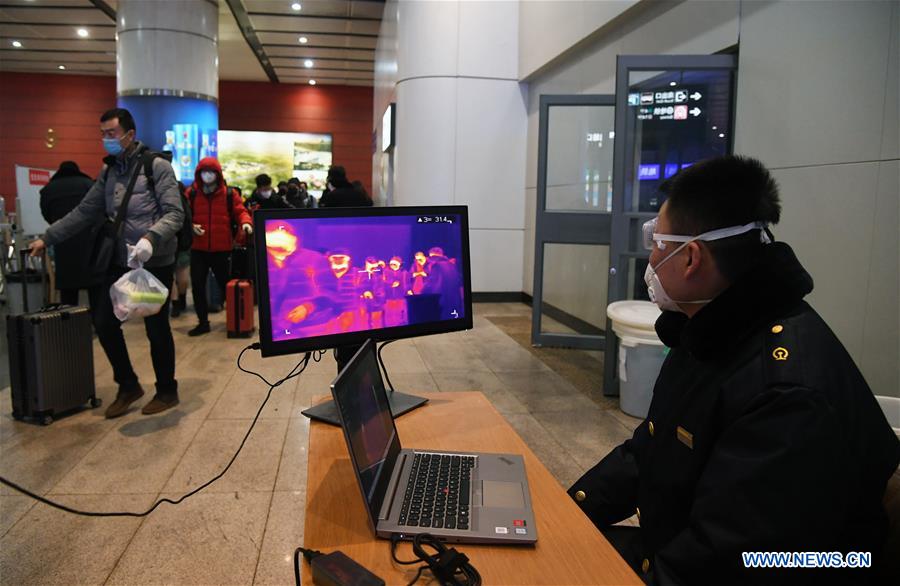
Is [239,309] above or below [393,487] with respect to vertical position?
below

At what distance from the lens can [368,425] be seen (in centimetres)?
119

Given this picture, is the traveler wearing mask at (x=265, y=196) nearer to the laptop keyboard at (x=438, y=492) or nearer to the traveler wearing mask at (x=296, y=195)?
the traveler wearing mask at (x=296, y=195)

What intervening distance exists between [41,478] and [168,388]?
1.04m

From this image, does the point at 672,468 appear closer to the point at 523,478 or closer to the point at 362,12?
the point at 523,478

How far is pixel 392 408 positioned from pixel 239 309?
4590mm

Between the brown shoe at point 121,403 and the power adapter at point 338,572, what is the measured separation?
3162mm

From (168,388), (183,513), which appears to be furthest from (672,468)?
(168,388)

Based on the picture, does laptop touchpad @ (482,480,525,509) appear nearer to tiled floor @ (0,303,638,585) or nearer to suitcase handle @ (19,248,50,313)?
tiled floor @ (0,303,638,585)

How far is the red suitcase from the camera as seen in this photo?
5.93 meters


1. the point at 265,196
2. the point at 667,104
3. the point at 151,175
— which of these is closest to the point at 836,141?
the point at 667,104

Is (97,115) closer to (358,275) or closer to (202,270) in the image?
(202,270)

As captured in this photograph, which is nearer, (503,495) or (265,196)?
(503,495)

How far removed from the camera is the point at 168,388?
3.86 meters

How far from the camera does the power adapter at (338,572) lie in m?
0.95
